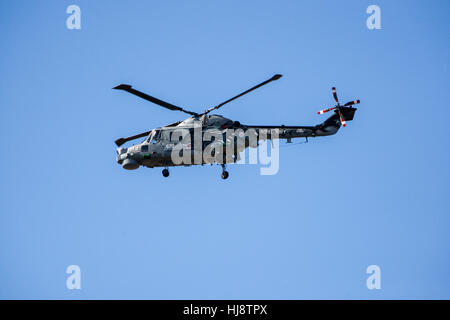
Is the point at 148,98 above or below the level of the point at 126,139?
above

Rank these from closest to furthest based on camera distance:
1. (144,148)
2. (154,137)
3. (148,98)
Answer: (148,98) → (144,148) → (154,137)

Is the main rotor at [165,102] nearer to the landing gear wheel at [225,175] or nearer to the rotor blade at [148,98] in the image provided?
the rotor blade at [148,98]

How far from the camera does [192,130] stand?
134ft

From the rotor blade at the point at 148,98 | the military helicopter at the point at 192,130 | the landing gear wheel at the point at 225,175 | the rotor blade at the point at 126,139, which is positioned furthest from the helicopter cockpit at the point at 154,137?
the landing gear wheel at the point at 225,175

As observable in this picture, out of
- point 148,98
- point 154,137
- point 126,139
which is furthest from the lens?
point 126,139

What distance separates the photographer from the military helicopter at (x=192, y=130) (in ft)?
A: 130

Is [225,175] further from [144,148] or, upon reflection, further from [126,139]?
[126,139]

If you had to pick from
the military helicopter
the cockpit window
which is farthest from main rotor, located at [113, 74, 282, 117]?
the cockpit window

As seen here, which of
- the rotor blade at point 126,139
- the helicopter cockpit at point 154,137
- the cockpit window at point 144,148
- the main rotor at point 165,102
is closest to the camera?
the main rotor at point 165,102

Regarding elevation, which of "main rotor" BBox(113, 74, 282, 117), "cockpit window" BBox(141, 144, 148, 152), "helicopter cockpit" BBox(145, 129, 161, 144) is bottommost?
"cockpit window" BBox(141, 144, 148, 152)

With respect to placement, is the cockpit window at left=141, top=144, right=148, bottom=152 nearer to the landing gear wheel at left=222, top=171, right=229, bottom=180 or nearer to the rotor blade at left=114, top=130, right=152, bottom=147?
the rotor blade at left=114, top=130, right=152, bottom=147

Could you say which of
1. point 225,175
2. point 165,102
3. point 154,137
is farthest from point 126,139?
point 225,175

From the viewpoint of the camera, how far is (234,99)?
3888 centimetres

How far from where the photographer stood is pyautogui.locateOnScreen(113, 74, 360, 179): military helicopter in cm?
3956
